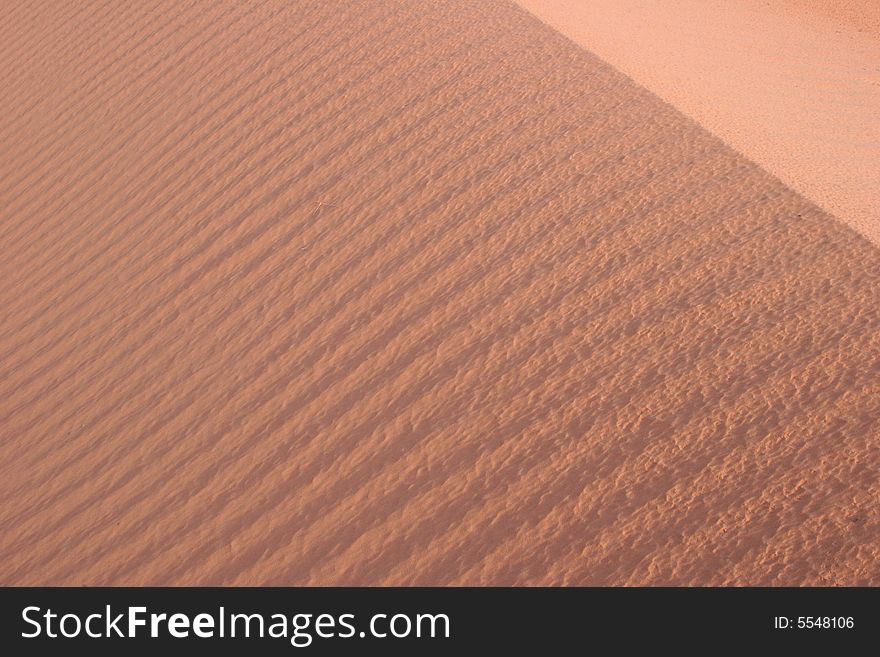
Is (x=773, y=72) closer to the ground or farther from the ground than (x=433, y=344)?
farther from the ground

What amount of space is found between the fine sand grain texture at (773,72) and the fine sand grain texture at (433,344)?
0.45 metres

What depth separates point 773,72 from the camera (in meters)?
8.35

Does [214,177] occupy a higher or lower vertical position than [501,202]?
higher

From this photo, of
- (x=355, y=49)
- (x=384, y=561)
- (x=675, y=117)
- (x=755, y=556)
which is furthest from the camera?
(x=355, y=49)

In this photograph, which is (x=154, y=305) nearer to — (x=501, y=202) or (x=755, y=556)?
(x=501, y=202)

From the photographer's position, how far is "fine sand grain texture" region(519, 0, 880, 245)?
228 inches

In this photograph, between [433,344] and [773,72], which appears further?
[773,72]

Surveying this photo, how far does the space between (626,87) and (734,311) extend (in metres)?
2.68

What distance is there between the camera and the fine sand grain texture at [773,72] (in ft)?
19.0

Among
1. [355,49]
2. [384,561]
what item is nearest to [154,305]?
[384,561]

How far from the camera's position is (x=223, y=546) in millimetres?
3967

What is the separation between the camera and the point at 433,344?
4.57 meters

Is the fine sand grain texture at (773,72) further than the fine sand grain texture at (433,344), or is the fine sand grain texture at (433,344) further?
the fine sand grain texture at (773,72)

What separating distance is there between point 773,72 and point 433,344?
5304mm
